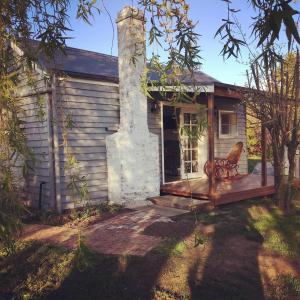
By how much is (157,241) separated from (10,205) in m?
3.19

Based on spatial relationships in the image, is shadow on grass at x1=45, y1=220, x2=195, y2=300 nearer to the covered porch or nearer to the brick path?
the brick path

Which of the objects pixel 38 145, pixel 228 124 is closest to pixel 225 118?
pixel 228 124

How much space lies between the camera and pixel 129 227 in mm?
6430

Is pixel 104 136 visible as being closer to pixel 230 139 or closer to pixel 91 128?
pixel 91 128

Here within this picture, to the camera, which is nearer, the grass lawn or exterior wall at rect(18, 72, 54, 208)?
the grass lawn

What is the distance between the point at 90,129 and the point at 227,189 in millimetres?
3541

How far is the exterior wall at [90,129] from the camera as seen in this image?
7855 millimetres

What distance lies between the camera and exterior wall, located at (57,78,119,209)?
7.86m

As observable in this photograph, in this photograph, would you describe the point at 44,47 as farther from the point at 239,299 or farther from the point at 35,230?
the point at 35,230

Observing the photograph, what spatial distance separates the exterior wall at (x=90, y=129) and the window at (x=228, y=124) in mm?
4455

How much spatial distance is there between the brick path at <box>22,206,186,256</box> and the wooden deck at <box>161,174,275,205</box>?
84cm

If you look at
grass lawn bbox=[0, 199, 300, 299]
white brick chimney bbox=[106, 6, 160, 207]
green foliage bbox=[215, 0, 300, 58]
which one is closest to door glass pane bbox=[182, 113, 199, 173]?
white brick chimney bbox=[106, 6, 160, 207]

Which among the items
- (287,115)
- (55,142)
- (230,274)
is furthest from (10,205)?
(287,115)

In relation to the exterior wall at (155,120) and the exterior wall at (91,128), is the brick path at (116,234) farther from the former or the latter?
the exterior wall at (155,120)
